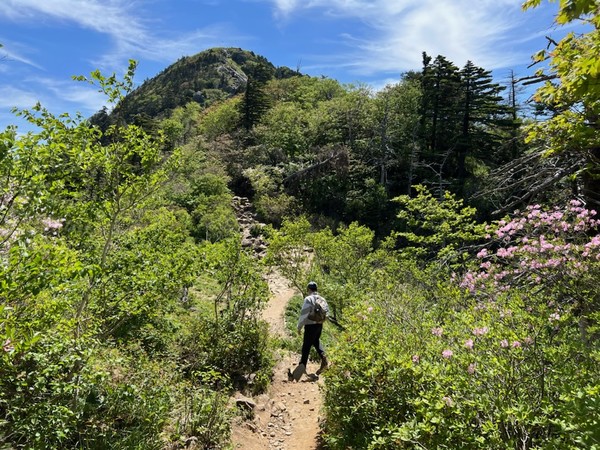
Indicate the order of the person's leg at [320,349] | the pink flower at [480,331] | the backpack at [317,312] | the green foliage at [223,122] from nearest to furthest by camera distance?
1. the pink flower at [480,331]
2. the backpack at [317,312]
3. the person's leg at [320,349]
4. the green foliage at [223,122]

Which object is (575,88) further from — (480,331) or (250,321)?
(250,321)

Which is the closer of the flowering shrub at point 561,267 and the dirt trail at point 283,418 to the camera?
the flowering shrub at point 561,267

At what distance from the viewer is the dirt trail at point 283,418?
5.34m

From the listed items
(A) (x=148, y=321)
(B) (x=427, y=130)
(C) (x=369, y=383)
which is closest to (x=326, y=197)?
(B) (x=427, y=130)

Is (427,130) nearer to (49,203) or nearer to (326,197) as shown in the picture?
(326,197)

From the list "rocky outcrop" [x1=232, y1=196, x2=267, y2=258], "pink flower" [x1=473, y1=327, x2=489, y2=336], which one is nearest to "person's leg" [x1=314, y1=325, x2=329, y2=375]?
"pink flower" [x1=473, y1=327, x2=489, y2=336]

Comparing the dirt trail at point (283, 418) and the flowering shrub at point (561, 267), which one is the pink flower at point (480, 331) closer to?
the flowering shrub at point (561, 267)

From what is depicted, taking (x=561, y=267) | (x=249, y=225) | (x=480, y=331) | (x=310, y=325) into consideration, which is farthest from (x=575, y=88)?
(x=249, y=225)

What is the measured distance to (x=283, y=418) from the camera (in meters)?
6.15

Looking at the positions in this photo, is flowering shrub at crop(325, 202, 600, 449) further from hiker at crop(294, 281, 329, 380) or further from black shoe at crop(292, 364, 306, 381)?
black shoe at crop(292, 364, 306, 381)

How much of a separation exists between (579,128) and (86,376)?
5215 millimetres

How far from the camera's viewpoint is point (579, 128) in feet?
11.3

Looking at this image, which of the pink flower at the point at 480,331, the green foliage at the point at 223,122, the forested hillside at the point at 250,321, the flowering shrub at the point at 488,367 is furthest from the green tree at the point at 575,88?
the green foliage at the point at 223,122

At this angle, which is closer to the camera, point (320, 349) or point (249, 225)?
point (320, 349)
